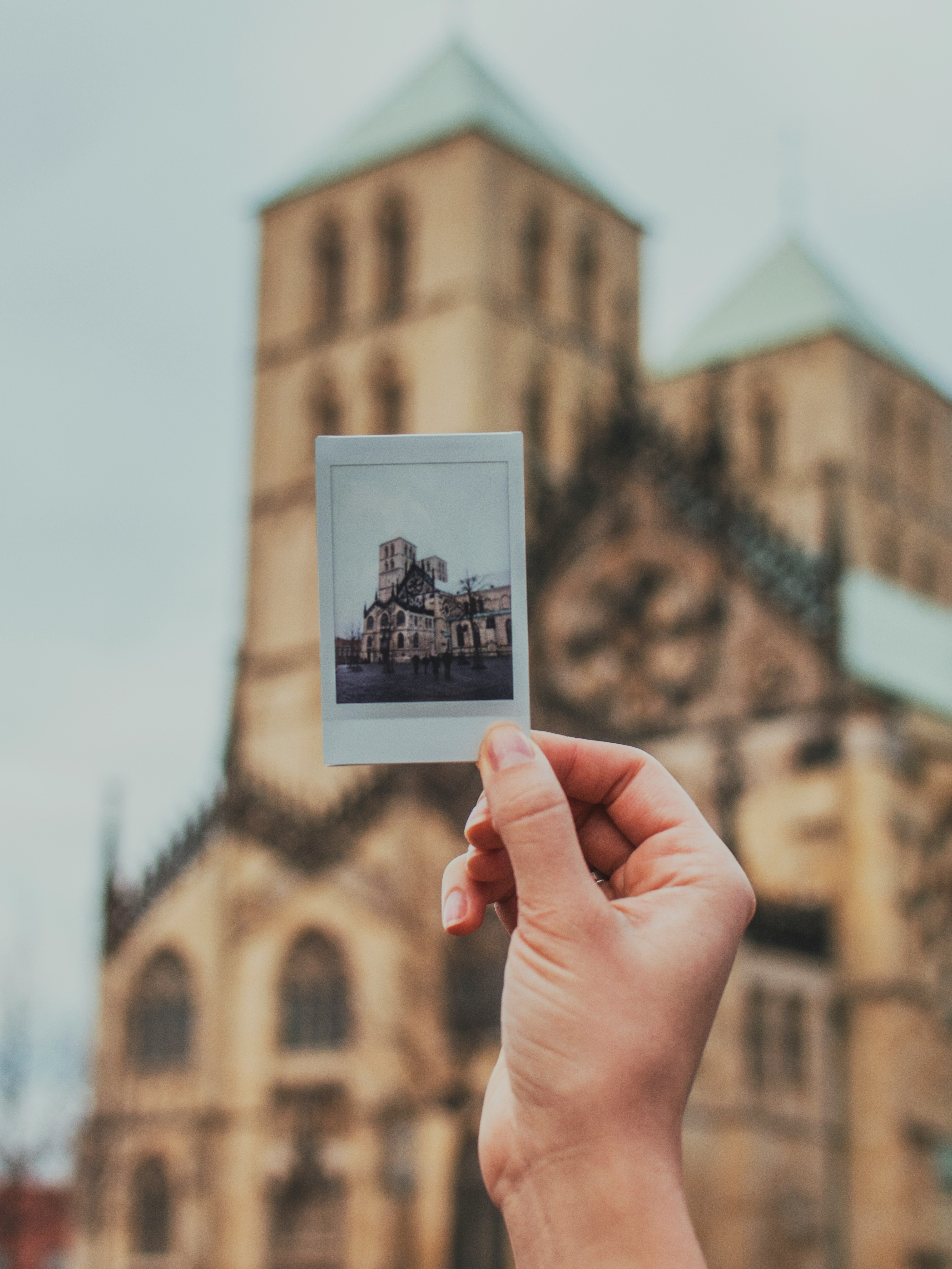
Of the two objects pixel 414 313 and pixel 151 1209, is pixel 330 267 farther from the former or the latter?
pixel 151 1209

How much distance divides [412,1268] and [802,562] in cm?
1472

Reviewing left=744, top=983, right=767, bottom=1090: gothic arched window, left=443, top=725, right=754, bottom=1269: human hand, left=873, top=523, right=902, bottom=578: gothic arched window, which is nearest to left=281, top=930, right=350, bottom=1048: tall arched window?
left=744, top=983, right=767, bottom=1090: gothic arched window

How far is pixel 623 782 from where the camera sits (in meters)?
2.87

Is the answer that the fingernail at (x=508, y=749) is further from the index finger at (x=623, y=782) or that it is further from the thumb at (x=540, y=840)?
the index finger at (x=623, y=782)

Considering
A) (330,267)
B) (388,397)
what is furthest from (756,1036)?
(330,267)

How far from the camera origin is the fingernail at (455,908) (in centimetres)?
284

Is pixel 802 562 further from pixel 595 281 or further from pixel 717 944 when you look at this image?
pixel 717 944

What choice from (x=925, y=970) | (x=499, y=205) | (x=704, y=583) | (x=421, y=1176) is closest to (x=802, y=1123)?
(x=925, y=970)

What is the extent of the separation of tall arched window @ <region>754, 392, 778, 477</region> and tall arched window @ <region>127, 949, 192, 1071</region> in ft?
98.5

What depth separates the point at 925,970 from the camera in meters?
31.1

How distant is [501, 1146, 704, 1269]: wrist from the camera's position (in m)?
2.39

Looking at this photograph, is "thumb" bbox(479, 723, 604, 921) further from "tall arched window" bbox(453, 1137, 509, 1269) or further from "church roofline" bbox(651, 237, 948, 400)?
"church roofline" bbox(651, 237, 948, 400)

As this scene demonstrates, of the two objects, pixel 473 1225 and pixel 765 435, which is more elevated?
pixel 765 435

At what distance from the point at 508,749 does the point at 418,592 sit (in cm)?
38
